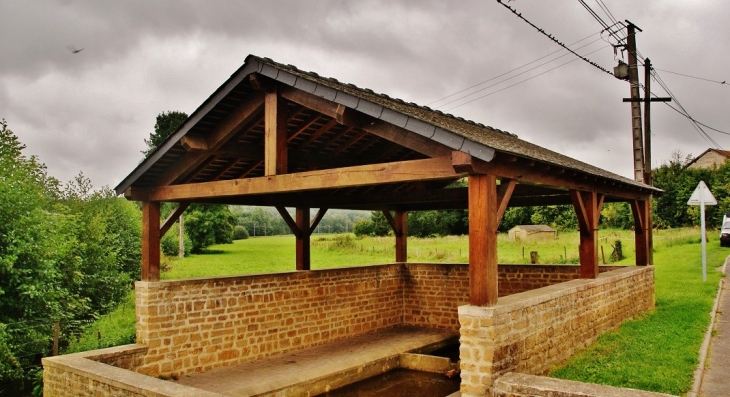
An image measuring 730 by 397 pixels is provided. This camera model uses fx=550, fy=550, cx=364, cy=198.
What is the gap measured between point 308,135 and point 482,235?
11.7 ft

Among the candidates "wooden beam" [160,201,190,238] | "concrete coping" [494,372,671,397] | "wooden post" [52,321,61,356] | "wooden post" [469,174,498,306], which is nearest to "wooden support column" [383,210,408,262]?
"wooden beam" [160,201,190,238]

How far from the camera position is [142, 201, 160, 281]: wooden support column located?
791 centimetres

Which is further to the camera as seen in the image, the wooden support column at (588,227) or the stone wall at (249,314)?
the wooden support column at (588,227)

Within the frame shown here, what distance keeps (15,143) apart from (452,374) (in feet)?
27.1

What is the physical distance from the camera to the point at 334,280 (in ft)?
35.5

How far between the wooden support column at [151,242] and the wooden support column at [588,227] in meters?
6.08

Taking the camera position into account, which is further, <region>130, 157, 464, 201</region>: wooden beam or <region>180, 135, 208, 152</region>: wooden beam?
<region>180, 135, 208, 152</region>: wooden beam

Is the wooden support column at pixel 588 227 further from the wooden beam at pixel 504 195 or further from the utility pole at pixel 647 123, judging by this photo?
the utility pole at pixel 647 123

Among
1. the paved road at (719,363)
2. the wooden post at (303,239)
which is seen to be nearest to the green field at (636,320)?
the paved road at (719,363)

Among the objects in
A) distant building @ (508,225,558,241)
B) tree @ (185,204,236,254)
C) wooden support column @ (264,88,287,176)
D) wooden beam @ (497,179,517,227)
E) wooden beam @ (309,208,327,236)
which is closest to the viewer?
wooden beam @ (497,179,517,227)

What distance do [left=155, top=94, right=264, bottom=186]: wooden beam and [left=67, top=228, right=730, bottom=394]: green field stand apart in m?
3.86

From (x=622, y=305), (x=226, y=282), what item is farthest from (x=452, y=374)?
(x=226, y=282)

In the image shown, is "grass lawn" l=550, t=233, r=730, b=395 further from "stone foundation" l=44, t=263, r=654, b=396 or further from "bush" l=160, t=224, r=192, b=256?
"bush" l=160, t=224, r=192, b=256

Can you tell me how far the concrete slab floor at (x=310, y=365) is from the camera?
298 inches
